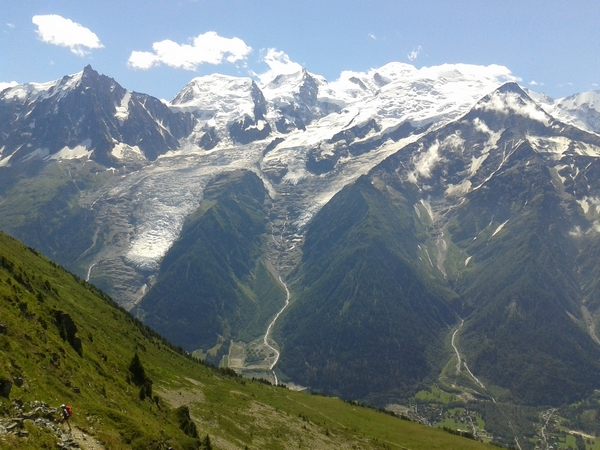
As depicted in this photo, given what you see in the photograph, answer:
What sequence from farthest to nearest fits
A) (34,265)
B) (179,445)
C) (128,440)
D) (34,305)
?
(34,265)
(34,305)
(179,445)
(128,440)

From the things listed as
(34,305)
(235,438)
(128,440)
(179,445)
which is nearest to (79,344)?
(34,305)

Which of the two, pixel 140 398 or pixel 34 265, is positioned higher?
pixel 34 265

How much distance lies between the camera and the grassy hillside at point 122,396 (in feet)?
170

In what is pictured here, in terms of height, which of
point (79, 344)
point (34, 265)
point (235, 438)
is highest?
point (34, 265)

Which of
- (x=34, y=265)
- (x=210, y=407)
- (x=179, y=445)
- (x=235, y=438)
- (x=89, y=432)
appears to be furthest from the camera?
(x=34, y=265)

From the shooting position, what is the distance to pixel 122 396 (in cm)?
7119

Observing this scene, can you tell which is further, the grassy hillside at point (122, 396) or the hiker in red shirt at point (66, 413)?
the grassy hillside at point (122, 396)

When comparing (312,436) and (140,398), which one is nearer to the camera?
(140,398)

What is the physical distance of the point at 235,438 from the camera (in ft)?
318

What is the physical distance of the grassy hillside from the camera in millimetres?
51875

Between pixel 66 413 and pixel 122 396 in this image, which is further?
pixel 122 396

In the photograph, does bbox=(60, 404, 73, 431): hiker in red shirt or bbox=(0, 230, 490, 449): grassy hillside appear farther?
bbox=(0, 230, 490, 449): grassy hillside

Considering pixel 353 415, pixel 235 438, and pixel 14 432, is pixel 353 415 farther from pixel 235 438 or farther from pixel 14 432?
pixel 14 432

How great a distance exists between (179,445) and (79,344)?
24.2 metres
